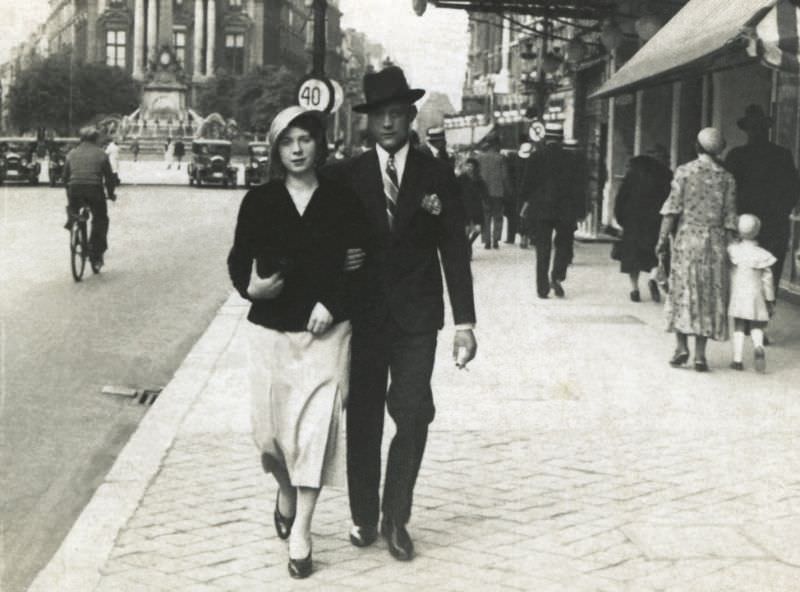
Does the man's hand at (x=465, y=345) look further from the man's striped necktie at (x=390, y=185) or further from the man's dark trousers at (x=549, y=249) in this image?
the man's dark trousers at (x=549, y=249)

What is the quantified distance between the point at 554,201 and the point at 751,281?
547 centimetres

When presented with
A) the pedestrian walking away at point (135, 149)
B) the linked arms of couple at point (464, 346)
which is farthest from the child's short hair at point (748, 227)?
the pedestrian walking away at point (135, 149)

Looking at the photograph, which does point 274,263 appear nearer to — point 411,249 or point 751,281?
point 411,249

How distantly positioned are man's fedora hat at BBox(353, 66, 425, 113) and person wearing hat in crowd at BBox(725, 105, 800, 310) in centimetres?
749

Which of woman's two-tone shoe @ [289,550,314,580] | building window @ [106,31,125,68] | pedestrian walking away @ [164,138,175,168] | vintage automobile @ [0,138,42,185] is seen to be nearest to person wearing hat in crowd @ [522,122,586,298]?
woman's two-tone shoe @ [289,550,314,580]

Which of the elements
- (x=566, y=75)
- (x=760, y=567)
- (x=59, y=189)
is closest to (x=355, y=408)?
(x=760, y=567)

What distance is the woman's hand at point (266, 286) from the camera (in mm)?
5457

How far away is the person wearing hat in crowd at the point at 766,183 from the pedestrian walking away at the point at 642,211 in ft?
10.3

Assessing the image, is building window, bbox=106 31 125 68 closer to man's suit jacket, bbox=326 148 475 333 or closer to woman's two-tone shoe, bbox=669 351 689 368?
woman's two-tone shoe, bbox=669 351 689 368

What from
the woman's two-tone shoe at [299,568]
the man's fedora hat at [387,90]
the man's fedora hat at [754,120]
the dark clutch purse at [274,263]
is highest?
the man's fedora hat at [754,120]

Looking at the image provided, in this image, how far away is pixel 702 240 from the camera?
10.7 metres

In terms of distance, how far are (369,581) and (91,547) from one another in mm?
1214

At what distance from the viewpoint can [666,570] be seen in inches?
217

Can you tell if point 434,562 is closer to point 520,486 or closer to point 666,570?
point 666,570
